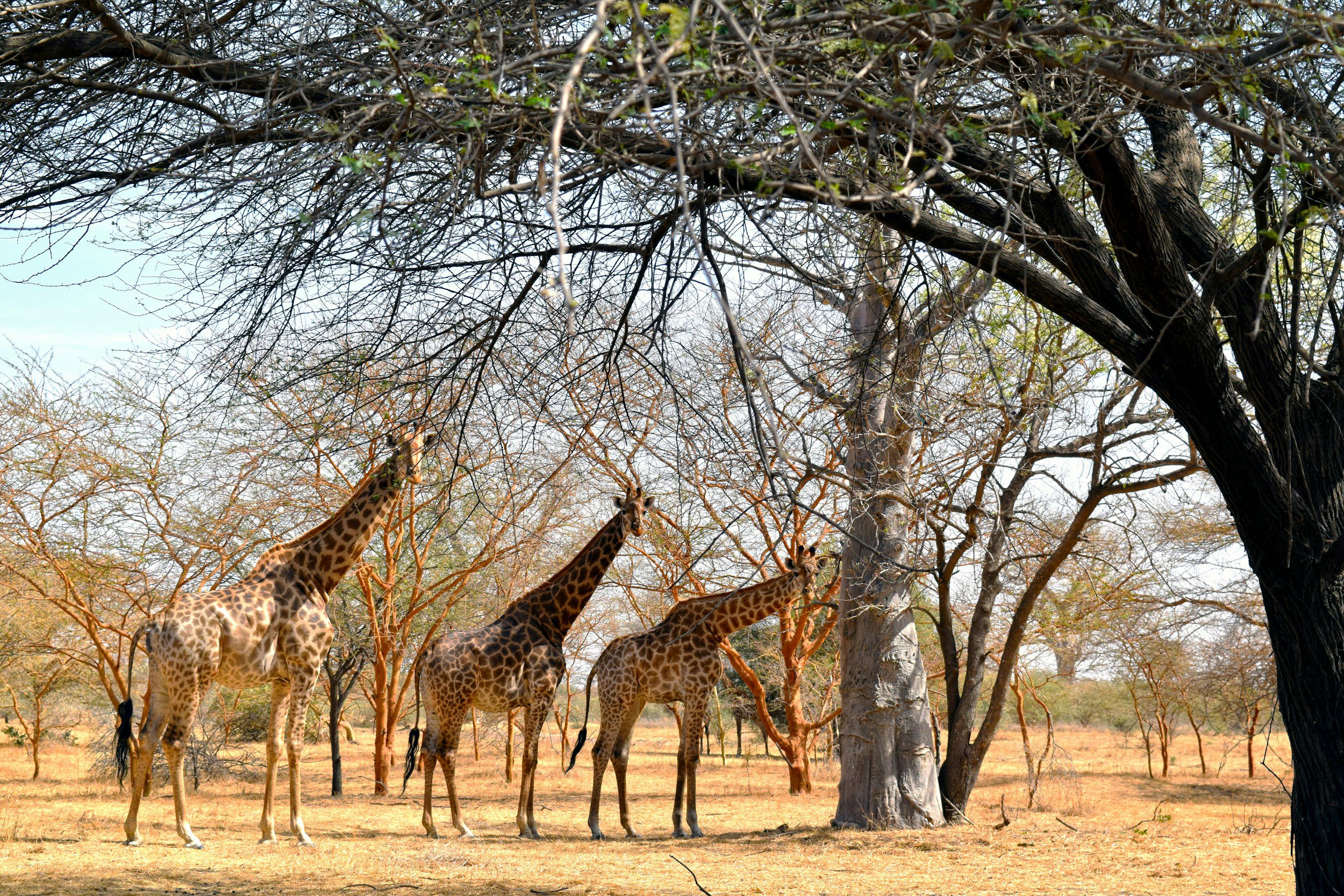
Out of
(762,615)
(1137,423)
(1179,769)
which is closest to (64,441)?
(762,615)

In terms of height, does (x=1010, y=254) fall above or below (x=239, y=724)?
above

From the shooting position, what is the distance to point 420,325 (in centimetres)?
545

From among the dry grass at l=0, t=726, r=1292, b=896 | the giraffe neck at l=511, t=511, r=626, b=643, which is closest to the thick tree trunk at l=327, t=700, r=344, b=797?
the dry grass at l=0, t=726, r=1292, b=896

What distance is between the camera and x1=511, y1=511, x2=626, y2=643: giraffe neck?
1036 centimetres

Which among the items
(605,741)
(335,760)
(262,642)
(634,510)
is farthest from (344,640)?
(262,642)

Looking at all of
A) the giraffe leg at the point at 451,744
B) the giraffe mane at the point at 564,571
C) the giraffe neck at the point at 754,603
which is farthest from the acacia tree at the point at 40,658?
the giraffe neck at the point at 754,603

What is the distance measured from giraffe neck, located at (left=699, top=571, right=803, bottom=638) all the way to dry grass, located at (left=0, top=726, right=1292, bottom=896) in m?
1.93

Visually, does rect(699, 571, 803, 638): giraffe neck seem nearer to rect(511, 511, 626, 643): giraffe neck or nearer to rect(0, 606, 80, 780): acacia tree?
rect(511, 511, 626, 643): giraffe neck

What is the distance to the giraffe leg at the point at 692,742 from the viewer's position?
10047mm

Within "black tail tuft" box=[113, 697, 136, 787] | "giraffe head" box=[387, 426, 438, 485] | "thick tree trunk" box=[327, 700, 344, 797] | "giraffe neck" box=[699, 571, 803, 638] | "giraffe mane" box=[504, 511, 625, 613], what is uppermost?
"giraffe head" box=[387, 426, 438, 485]

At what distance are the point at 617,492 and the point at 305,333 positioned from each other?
407 inches

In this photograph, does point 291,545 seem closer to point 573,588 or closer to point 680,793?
point 573,588

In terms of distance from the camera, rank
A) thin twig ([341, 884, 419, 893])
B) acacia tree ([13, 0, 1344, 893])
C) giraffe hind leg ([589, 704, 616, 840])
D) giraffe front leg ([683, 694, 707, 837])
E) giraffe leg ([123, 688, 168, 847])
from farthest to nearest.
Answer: giraffe hind leg ([589, 704, 616, 840]) < giraffe front leg ([683, 694, 707, 837]) < giraffe leg ([123, 688, 168, 847]) < thin twig ([341, 884, 419, 893]) < acacia tree ([13, 0, 1344, 893])

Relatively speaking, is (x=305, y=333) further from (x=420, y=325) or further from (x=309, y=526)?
(x=309, y=526)
